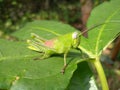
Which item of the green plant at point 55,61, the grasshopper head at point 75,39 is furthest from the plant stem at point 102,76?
the grasshopper head at point 75,39

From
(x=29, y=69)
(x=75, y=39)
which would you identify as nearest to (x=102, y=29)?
(x=75, y=39)

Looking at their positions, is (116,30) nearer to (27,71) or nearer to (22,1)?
(27,71)

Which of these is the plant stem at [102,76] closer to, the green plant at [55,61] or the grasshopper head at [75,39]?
the green plant at [55,61]

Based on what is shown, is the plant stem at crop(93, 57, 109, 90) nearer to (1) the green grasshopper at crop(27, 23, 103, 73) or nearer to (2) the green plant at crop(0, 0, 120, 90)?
(2) the green plant at crop(0, 0, 120, 90)

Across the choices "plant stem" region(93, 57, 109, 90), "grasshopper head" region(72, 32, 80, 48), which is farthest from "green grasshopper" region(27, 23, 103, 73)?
"plant stem" region(93, 57, 109, 90)

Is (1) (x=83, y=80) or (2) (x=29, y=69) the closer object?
(2) (x=29, y=69)

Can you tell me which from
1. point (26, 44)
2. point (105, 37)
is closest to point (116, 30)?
point (105, 37)

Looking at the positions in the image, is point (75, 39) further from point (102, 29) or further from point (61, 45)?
point (102, 29)
